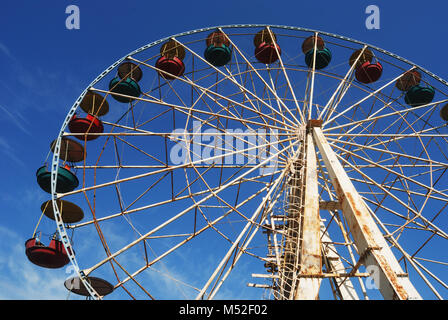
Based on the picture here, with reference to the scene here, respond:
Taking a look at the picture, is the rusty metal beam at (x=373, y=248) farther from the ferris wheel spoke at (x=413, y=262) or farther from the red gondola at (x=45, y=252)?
the red gondola at (x=45, y=252)

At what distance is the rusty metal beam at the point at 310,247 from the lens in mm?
7551

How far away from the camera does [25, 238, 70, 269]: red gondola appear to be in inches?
402

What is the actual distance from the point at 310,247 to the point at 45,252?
26.9ft

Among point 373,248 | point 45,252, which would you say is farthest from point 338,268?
point 45,252

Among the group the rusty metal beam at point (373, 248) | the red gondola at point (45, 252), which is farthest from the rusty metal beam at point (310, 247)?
the red gondola at point (45, 252)

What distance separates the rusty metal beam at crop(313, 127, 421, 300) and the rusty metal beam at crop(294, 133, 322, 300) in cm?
130

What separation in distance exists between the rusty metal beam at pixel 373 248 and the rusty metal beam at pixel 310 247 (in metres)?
1.30

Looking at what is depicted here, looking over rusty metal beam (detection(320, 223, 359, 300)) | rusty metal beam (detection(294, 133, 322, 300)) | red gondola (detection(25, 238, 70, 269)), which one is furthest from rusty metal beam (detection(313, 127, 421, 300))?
red gondola (detection(25, 238, 70, 269))

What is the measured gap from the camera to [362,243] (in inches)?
252

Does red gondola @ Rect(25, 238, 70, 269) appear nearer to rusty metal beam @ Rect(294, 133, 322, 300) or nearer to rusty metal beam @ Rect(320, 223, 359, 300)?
rusty metal beam @ Rect(294, 133, 322, 300)

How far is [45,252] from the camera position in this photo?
10.2 m

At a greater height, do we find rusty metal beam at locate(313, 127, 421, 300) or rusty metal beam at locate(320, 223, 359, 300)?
rusty metal beam at locate(320, 223, 359, 300)
